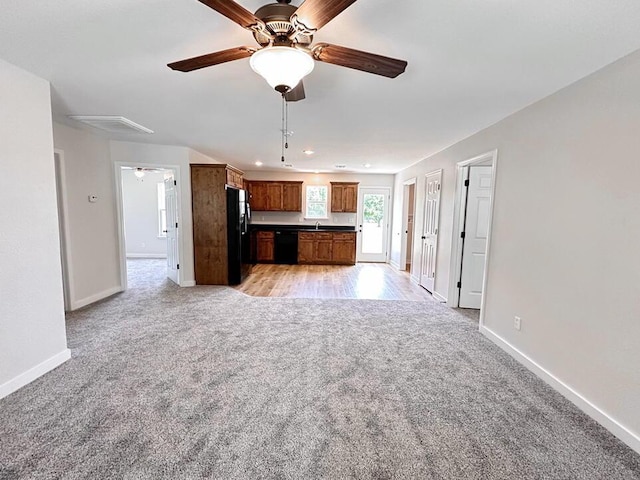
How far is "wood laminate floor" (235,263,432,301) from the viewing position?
488 centimetres

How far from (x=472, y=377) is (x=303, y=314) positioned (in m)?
2.07

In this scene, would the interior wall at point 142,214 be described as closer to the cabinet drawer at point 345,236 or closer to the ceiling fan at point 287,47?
the cabinet drawer at point 345,236

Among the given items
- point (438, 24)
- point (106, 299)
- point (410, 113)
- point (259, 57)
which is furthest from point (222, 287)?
point (438, 24)

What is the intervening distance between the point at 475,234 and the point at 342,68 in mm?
3035

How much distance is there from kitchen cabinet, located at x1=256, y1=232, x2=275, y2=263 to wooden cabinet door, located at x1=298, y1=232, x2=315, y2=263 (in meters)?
0.71

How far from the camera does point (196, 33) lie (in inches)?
67.7

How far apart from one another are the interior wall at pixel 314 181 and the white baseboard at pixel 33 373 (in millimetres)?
5638

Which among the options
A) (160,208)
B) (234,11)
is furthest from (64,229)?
(160,208)

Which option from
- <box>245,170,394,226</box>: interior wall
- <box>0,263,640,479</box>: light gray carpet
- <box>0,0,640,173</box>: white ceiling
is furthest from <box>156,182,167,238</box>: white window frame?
<box>0,263,640,479</box>: light gray carpet

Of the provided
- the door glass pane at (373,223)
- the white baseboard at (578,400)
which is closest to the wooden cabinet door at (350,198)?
the door glass pane at (373,223)

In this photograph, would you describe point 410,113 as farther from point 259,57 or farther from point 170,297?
point 170,297

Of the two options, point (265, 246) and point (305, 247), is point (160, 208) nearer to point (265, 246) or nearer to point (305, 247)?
point (265, 246)

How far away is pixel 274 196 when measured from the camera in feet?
25.1

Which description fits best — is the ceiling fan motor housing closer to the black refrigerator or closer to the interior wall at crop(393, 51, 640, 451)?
the interior wall at crop(393, 51, 640, 451)
